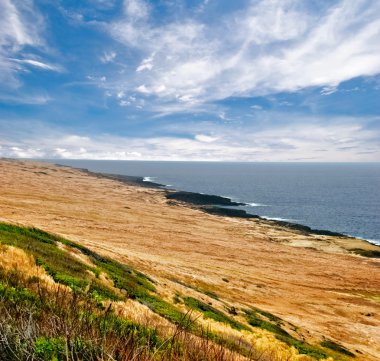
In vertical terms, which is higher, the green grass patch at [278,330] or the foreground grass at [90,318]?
the foreground grass at [90,318]

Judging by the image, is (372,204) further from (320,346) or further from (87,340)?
(87,340)

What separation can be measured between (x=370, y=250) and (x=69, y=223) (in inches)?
2857

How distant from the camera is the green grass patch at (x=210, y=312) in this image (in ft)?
77.6

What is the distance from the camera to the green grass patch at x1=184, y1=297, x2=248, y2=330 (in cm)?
2365

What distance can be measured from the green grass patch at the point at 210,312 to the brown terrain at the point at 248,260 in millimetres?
4314

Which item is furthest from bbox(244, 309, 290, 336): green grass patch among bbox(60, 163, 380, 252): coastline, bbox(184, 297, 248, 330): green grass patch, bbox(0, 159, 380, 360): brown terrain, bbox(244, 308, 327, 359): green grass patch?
bbox(60, 163, 380, 252): coastline

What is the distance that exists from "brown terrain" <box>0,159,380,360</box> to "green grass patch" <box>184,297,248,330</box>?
4314 mm

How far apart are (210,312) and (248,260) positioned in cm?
4005

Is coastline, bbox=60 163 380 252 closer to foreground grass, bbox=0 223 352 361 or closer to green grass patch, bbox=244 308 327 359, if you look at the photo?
green grass patch, bbox=244 308 327 359

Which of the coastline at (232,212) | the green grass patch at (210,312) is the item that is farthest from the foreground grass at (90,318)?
the coastline at (232,212)

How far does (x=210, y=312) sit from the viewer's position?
24.9 metres

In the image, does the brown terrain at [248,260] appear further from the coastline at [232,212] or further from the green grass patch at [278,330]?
the coastline at [232,212]

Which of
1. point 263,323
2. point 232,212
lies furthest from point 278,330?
point 232,212

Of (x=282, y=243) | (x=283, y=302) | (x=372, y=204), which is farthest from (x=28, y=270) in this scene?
(x=372, y=204)
